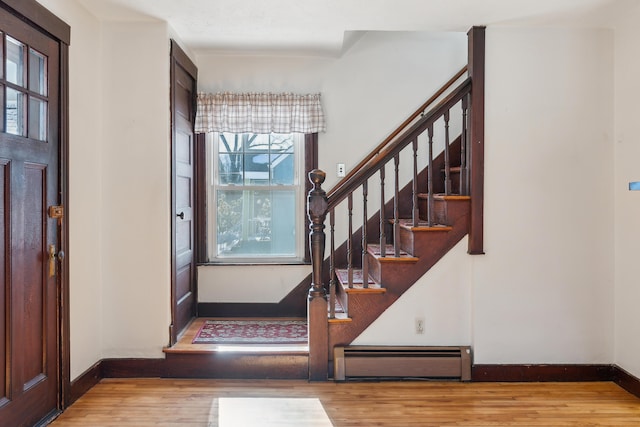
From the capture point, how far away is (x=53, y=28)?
8.55 ft

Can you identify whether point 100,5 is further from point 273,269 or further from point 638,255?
point 638,255

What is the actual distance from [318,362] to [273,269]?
1.16 metres

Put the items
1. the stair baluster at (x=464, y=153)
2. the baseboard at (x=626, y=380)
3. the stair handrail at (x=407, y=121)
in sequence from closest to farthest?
1. the baseboard at (x=626, y=380)
2. the stair baluster at (x=464, y=153)
3. the stair handrail at (x=407, y=121)

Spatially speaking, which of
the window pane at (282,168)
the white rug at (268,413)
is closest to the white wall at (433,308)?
the white rug at (268,413)

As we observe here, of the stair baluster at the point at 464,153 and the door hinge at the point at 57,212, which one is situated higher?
the stair baluster at the point at 464,153

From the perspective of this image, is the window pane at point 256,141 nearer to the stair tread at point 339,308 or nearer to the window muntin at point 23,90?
the stair tread at point 339,308

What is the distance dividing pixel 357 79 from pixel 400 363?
91.2 inches

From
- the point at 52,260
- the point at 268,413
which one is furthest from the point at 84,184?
the point at 268,413

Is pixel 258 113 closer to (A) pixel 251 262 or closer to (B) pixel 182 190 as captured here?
(B) pixel 182 190

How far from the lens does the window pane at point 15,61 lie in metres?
2.31

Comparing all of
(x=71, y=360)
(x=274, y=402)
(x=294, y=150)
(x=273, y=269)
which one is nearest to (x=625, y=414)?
(x=274, y=402)

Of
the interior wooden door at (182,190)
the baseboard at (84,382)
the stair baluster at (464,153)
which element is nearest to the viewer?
the baseboard at (84,382)

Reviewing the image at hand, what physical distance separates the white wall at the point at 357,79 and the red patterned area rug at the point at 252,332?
1.21 metres

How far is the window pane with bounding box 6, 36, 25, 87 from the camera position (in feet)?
7.57
